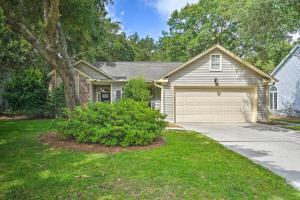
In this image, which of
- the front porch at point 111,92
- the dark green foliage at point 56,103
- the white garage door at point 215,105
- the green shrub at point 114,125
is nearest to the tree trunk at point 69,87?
the green shrub at point 114,125

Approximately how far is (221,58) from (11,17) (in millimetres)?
11777

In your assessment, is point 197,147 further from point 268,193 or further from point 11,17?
point 11,17

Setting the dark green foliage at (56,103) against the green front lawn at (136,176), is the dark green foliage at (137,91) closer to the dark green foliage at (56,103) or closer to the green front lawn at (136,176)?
the dark green foliage at (56,103)

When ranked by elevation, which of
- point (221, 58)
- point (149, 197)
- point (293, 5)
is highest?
point (293, 5)

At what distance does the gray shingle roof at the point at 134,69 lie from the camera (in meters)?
21.2

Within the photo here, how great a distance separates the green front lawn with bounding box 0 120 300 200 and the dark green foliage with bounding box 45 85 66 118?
402 inches

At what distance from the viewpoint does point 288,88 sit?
25047mm

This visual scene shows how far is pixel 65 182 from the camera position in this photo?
569cm

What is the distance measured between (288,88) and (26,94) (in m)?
19.7

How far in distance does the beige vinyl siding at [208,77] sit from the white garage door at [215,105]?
15.4 inches

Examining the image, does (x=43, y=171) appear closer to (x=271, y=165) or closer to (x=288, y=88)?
(x=271, y=165)

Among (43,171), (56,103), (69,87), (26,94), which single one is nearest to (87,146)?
(43,171)

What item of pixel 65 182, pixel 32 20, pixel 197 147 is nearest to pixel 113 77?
pixel 32 20

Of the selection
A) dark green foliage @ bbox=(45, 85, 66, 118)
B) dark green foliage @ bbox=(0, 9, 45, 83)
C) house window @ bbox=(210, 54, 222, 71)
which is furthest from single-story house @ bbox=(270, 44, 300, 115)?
dark green foliage @ bbox=(0, 9, 45, 83)
